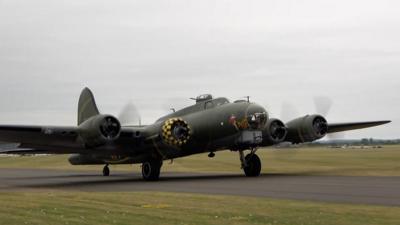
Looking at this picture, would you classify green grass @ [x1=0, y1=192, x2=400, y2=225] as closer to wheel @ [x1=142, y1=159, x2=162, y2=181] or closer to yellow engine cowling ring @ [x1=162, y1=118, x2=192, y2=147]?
yellow engine cowling ring @ [x1=162, y1=118, x2=192, y2=147]

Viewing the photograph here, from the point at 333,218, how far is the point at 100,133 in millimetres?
16727

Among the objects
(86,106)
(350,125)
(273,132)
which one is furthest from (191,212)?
(350,125)

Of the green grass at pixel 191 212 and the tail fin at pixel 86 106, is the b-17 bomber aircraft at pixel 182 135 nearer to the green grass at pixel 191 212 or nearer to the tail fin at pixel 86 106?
the tail fin at pixel 86 106

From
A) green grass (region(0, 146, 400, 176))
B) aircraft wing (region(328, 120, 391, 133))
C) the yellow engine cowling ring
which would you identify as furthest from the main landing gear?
aircraft wing (region(328, 120, 391, 133))

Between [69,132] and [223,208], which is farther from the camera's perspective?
[69,132]

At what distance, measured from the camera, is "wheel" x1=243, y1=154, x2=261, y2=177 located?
31688mm

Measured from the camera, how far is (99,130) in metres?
27.4

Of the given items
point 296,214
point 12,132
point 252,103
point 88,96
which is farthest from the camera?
point 88,96

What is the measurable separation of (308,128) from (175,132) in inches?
315

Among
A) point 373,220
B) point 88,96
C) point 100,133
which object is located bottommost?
point 373,220

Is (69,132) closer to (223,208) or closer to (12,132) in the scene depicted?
(12,132)

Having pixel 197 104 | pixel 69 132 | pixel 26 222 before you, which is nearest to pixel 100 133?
pixel 69 132

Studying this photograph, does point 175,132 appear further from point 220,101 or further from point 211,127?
point 220,101

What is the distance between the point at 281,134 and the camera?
3186cm
